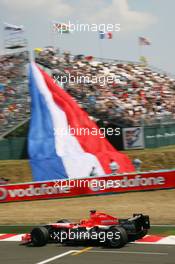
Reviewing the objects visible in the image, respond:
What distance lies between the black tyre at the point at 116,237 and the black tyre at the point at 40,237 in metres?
1.39

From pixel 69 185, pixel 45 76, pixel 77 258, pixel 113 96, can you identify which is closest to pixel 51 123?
pixel 45 76

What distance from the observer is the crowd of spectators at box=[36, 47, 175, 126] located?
2819cm

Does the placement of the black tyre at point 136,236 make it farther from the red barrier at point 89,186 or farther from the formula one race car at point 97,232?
the red barrier at point 89,186

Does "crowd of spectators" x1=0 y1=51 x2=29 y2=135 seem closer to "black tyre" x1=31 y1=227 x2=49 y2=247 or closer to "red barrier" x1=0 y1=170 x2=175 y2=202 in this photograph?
"red barrier" x1=0 y1=170 x2=175 y2=202

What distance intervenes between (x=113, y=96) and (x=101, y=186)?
885 cm

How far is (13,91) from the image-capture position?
89.9 ft

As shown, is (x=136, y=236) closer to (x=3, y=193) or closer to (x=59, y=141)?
(x=3, y=193)

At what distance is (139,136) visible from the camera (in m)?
28.8

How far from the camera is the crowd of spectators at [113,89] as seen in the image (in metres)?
28.2

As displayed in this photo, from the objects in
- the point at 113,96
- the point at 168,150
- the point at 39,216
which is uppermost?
the point at 113,96

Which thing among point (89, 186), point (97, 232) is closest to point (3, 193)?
point (89, 186)

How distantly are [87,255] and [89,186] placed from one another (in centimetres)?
958

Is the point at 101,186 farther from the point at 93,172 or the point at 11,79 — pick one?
the point at 11,79

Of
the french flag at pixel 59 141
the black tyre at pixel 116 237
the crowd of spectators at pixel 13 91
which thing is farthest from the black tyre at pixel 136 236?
the crowd of spectators at pixel 13 91
